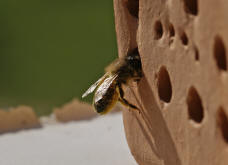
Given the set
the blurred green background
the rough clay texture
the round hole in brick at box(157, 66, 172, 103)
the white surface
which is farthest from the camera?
the blurred green background

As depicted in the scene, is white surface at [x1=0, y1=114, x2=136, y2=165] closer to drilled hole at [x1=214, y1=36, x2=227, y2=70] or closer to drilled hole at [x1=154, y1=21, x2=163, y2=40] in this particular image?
drilled hole at [x1=154, y1=21, x2=163, y2=40]

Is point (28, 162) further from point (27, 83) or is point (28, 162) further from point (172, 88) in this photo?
point (27, 83)

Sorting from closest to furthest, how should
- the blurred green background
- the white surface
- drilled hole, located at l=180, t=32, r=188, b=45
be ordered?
1. drilled hole, located at l=180, t=32, r=188, b=45
2. the white surface
3. the blurred green background

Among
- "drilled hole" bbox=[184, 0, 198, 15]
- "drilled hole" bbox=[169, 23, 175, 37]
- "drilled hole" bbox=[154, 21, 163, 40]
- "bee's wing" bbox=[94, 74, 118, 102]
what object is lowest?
"bee's wing" bbox=[94, 74, 118, 102]

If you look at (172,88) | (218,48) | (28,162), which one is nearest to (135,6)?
(172,88)

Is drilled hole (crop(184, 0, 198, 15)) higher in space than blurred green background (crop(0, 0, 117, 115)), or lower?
higher

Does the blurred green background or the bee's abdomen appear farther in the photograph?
the blurred green background

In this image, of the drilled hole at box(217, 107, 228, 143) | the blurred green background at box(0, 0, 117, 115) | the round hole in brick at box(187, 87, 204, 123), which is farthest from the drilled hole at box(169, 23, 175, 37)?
the blurred green background at box(0, 0, 117, 115)
